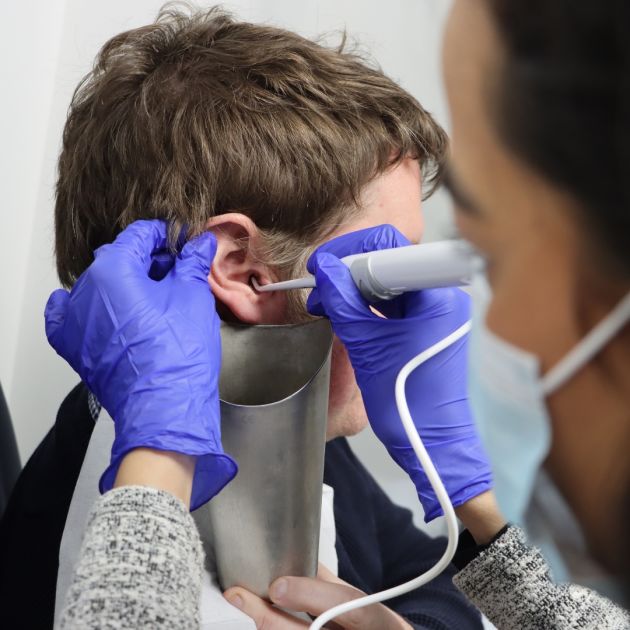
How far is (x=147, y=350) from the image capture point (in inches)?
31.8

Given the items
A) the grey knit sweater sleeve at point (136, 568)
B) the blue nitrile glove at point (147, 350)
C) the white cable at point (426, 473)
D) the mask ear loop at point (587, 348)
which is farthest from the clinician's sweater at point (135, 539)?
the mask ear loop at point (587, 348)

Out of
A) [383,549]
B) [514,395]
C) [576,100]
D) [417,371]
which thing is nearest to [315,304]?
[417,371]

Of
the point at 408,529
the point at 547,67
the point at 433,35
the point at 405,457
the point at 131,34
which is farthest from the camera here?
the point at 408,529

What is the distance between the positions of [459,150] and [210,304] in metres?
0.47

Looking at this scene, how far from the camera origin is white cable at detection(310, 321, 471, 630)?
77 centimetres

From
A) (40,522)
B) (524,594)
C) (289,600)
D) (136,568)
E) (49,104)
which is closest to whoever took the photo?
(136,568)

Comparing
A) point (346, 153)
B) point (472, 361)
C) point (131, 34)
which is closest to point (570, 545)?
point (472, 361)

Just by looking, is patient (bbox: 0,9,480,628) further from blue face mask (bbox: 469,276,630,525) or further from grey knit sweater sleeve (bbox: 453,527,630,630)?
blue face mask (bbox: 469,276,630,525)

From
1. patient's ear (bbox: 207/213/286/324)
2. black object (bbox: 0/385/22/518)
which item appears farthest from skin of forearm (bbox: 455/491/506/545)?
black object (bbox: 0/385/22/518)

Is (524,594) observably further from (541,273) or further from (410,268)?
(541,273)

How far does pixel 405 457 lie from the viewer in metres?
0.90

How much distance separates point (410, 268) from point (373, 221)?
1.01ft

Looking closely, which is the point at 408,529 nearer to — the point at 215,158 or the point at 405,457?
the point at 405,457

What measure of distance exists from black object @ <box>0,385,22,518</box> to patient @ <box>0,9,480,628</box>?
153mm
